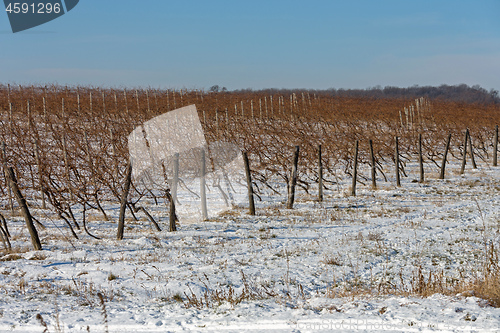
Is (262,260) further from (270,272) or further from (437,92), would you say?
(437,92)

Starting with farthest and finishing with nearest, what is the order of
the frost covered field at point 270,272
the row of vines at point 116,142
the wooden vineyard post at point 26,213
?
the row of vines at point 116,142 < the wooden vineyard post at point 26,213 < the frost covered field at point 270,272

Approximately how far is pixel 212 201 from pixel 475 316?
9499 mm

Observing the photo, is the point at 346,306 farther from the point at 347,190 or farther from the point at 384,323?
the point at 347,190

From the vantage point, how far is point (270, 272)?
18.5ft

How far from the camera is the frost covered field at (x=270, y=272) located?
362 cm

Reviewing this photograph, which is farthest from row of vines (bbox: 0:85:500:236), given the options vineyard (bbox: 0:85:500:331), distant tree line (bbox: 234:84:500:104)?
distant tree line (bbox: 234:84:500:104)

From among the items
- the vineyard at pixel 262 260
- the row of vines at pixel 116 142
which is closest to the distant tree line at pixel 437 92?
the row of vines at pixel 116 142

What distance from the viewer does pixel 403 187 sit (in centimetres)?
1421

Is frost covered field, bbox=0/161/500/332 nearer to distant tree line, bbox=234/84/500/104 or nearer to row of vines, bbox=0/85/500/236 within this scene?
row of vines, bbox=0/85/500/236

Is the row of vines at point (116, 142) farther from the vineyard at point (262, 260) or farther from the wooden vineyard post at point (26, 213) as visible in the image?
the wooden vineyard post at point (26, 213)

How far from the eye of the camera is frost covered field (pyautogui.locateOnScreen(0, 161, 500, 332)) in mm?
3617

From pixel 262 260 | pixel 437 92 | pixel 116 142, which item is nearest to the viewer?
pixel 262 260

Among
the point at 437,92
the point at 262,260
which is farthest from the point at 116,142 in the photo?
the point at 437,92

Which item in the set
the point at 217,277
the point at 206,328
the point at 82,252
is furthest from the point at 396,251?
the point at 82,252
